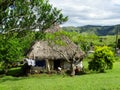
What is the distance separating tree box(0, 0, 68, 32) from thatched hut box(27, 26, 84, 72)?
21195 mm

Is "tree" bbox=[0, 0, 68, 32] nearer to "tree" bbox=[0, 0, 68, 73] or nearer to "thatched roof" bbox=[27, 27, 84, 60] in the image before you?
"tree" bbox=[0, 0, 68, 73]

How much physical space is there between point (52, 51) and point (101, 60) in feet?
18.8

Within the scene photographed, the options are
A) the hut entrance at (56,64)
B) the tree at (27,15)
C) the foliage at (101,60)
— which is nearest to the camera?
the tree at (27,15)

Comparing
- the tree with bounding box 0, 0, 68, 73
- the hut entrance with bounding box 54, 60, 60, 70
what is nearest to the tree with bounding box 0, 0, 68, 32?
the tree with bounding box 0, 0, 68, 73

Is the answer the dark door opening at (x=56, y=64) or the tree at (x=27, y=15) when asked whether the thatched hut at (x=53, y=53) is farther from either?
the tree at (x=27, y=15)

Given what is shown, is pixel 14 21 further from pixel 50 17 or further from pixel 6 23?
pixel 50 17

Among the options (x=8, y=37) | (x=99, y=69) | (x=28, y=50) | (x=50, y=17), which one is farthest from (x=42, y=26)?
(x=28, y=50)

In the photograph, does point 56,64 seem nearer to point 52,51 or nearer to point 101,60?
point 52,51

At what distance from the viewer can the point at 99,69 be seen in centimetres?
3541

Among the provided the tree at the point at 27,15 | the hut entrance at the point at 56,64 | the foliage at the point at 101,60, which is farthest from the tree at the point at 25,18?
the hut entrance at the point at 56,64

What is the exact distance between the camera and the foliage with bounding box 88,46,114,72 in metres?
35.4

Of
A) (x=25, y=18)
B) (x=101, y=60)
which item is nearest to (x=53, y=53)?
(x=101, y=60)

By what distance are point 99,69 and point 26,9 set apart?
22.1 meters

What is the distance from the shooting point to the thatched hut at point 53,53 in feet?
122
